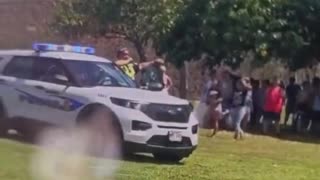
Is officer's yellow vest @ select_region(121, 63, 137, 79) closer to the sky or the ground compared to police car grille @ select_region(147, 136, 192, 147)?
closer to the sky

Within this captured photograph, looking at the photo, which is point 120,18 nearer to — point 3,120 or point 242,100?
point 242,100

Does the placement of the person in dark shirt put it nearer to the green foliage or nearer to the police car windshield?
the green foliage

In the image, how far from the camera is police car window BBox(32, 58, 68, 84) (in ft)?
47.4

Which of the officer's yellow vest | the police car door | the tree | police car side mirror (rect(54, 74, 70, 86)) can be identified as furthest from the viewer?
the tree

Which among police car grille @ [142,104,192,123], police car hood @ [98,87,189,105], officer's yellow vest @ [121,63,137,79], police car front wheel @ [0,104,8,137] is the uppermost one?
officer's yellow vest @ [121,63,137,79]

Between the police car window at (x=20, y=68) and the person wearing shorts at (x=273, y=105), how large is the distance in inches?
324

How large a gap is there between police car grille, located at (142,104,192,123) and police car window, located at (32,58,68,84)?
1.56 meters

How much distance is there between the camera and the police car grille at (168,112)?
44.8ft

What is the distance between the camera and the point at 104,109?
1359 cm

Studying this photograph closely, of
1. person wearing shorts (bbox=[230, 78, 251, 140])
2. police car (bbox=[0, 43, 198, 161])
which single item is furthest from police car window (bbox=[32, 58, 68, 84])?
person wearing shorts (bbox=[230, 78, 251, 140])

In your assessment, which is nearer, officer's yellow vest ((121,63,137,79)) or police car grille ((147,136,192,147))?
police car grille ((147,136,192,147))

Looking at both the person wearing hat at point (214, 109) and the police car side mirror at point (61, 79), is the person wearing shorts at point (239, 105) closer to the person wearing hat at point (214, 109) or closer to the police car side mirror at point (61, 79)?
the person wearing hat at point (214, 109)

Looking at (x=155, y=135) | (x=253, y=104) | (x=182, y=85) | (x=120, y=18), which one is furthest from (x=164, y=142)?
(x=182, y=85)

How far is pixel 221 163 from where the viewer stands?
567 inches
